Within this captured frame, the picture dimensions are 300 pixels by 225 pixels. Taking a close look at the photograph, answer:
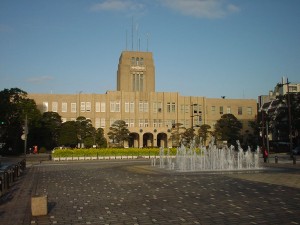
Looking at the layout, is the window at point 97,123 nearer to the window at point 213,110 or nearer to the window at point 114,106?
the window at point 114,106

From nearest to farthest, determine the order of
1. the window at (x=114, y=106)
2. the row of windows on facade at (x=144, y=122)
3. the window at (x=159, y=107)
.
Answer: the row of windows on facade at (x=144, y=122) < the window at (x=114, y=106) < the window at (x=159, y=107)

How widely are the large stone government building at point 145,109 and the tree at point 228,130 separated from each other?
16.2ft

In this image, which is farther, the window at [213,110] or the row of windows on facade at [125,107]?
the window at [213,110]

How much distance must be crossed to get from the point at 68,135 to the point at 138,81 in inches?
1230

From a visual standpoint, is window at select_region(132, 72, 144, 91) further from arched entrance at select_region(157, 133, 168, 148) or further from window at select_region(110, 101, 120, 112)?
arched entrance at select_region(157, 133, 168, 148)

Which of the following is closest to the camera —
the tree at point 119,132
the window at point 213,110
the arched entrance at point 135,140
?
the tree at point 119,132

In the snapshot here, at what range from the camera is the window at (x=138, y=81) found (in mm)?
87844

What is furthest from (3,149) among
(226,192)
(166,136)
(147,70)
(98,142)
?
(226,192)

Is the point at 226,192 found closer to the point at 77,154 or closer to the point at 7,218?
the point at 7,218

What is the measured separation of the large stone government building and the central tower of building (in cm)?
923

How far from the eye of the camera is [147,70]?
293ft

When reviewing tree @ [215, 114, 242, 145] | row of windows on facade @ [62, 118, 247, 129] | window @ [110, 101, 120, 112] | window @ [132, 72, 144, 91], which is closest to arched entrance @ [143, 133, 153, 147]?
row of windows on facade @ [62, 118, 247, 129]

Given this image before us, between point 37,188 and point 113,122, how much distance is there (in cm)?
5914

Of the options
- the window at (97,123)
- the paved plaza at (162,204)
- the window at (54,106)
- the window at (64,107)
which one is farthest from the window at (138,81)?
the paved plaza at (162,204)
